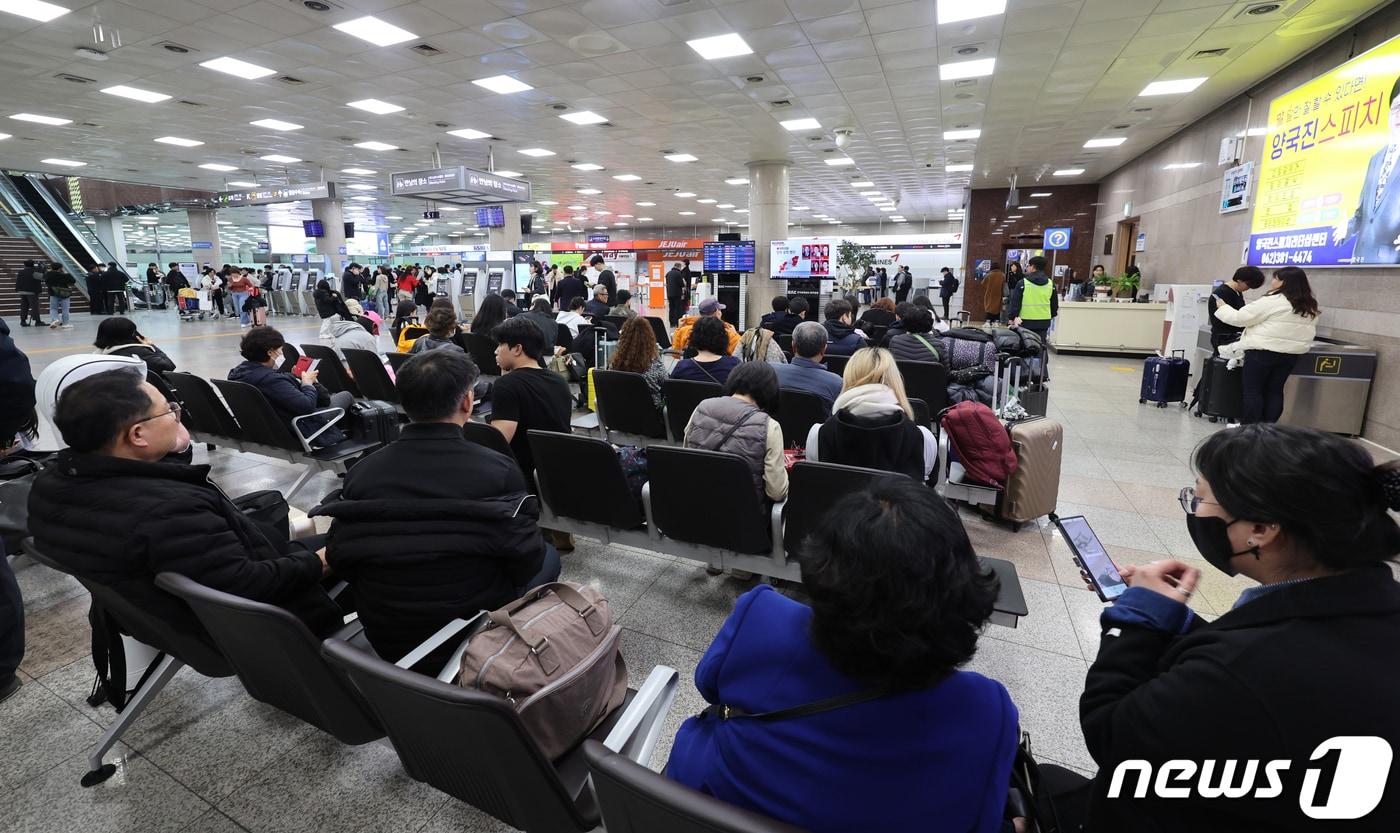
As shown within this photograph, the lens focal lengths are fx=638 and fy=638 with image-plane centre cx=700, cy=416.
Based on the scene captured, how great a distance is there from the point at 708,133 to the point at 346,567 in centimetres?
1132

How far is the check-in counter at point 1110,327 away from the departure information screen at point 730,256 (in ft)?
20.8

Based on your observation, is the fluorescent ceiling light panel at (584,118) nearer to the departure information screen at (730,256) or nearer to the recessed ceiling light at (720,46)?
the recessed ceiling light at (720,46)

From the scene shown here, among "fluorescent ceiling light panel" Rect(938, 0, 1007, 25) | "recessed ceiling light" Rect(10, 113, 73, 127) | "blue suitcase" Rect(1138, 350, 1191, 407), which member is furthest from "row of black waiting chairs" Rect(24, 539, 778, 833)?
"recessed ceiling light" Rect(10, 113, 73, 127)

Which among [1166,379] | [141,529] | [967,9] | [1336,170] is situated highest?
[967,9]

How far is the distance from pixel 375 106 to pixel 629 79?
420 centimetres

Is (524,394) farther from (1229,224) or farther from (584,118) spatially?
(1229,224)

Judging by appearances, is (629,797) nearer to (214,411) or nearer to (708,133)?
(214,411)

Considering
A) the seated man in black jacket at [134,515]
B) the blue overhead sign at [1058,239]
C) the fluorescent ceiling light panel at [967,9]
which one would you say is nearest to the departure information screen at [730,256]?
the fluorescent ceiling light panel at [967,9]

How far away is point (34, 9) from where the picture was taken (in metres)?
6.14

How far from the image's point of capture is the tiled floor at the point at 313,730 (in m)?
1.83

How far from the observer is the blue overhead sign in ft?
56.7

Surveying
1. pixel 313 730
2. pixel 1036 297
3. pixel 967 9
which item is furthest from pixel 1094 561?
pixel 1036 297

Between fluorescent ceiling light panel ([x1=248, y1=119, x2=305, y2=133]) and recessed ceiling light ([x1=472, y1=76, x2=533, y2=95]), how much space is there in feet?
15.0

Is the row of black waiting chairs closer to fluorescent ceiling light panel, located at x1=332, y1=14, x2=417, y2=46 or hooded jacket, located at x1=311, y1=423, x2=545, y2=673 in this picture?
hooded jacket, located at x1=311, y1=423, x2=545, y2=673
